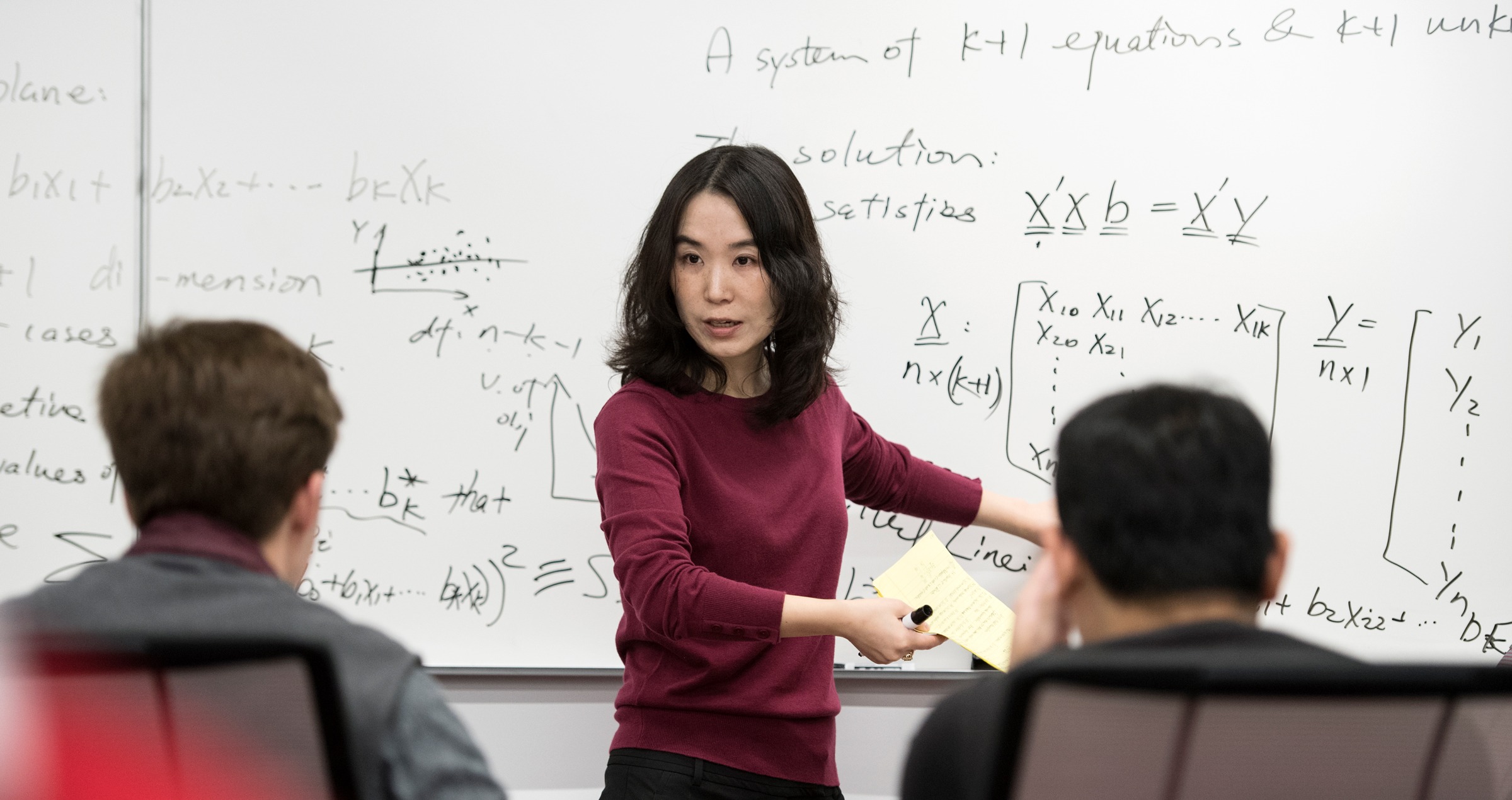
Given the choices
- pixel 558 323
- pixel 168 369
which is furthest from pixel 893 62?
pixel 168 369

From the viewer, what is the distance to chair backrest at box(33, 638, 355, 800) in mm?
742

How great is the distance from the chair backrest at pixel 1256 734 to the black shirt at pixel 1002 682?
18mm

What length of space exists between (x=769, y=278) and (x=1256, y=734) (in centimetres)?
105

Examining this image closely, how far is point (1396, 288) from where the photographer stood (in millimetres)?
2129

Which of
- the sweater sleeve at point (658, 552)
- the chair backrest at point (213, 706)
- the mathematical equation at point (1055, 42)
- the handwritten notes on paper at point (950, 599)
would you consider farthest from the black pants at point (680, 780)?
the mathematical equation at point (1055, 42)

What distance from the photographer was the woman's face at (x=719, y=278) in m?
1.62

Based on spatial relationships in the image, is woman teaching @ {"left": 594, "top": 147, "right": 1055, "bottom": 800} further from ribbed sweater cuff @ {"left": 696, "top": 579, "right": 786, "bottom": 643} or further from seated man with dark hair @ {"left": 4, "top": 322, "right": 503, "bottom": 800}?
seated man with dark hair @ {"left": 4, "top": 322, "right": 503, "bottom": 800}

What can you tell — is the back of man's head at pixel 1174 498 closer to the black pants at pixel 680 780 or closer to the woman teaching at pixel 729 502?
the woman teaching at pixel 729 502

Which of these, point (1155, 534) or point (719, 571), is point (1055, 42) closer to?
point (719, 571)

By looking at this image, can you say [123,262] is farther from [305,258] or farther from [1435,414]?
[1435,414]

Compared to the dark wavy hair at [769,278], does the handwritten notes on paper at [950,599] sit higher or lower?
lower

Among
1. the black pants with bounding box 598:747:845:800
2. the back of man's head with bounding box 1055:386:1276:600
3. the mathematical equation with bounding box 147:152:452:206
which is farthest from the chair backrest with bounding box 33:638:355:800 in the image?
the mathematical equation with bounding box 147:152:452:206

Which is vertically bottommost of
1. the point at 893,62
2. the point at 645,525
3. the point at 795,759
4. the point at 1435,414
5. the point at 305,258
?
the point at 795,759

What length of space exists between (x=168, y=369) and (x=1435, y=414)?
2191mm
